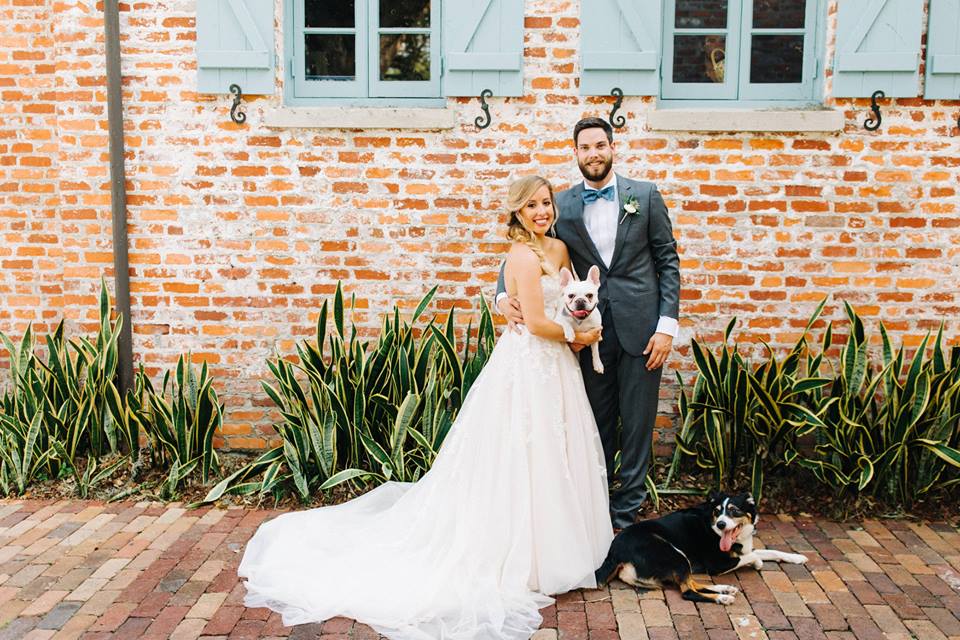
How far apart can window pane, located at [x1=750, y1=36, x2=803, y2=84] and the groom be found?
5.25 ft

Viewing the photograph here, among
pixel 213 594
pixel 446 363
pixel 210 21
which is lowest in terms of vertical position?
pixel 213 594

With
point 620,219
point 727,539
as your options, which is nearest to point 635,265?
point 620,219

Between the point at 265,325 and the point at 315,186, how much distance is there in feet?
3.15

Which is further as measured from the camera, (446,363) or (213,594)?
(446,363)

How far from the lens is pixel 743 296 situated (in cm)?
523

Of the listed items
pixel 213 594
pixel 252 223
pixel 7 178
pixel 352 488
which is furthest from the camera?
pixel 7 178

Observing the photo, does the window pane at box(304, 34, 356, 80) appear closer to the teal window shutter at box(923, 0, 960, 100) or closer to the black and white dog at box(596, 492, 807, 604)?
the black and white dog at box(596, 492, 807, 604)

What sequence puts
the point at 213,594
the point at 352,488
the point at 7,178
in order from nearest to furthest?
1. the point at 213,594
2. the point at 352,488
3. the point at 7,178

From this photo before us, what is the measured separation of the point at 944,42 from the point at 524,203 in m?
2.92

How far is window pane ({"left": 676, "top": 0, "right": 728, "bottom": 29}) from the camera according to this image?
5.24m

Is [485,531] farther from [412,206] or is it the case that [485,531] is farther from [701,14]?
[701,14]

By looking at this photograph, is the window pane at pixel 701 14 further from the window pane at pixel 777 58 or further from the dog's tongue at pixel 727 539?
the dog's tongue at pixel 727 539

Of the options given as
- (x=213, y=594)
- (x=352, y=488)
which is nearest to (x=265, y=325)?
(x=352, y=488)

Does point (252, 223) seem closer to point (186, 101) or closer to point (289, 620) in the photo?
point (186, 101)
